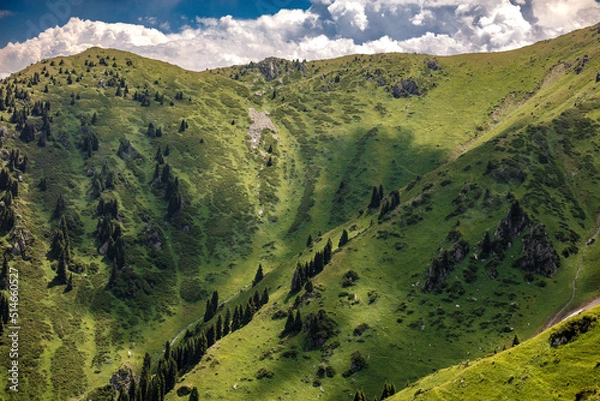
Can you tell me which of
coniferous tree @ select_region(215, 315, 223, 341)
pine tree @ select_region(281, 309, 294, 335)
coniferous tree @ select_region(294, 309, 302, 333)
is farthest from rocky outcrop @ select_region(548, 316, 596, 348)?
coniferous tree @ select_region(215, 315, 223, 341)

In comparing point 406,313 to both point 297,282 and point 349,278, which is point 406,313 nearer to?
point 349,278

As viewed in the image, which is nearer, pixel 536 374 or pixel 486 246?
pixel 536 374

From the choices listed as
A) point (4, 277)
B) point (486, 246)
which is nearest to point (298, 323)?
point (486, 246)

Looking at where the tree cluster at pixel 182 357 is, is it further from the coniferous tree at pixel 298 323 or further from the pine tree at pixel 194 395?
the coniferous tree at pixel 298 323

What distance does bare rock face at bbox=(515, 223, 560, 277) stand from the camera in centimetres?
15975

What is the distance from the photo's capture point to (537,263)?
528 feet

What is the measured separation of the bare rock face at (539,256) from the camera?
15975 cm

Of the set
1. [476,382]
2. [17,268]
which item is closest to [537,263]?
[476,382]

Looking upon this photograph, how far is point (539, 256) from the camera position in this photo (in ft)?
530

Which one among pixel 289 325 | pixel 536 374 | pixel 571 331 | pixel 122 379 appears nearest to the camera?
pixel 536 374

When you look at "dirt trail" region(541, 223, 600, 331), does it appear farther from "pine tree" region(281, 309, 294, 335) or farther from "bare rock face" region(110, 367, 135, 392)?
"bare rock face" region(110, 367, 135, 392)

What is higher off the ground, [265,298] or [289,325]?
[265,298]

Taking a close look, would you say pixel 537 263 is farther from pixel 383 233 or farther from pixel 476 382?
pixel 476 382

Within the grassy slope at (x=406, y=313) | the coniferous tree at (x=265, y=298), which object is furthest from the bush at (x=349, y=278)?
the coniferous tree at (x=265, y=298)
